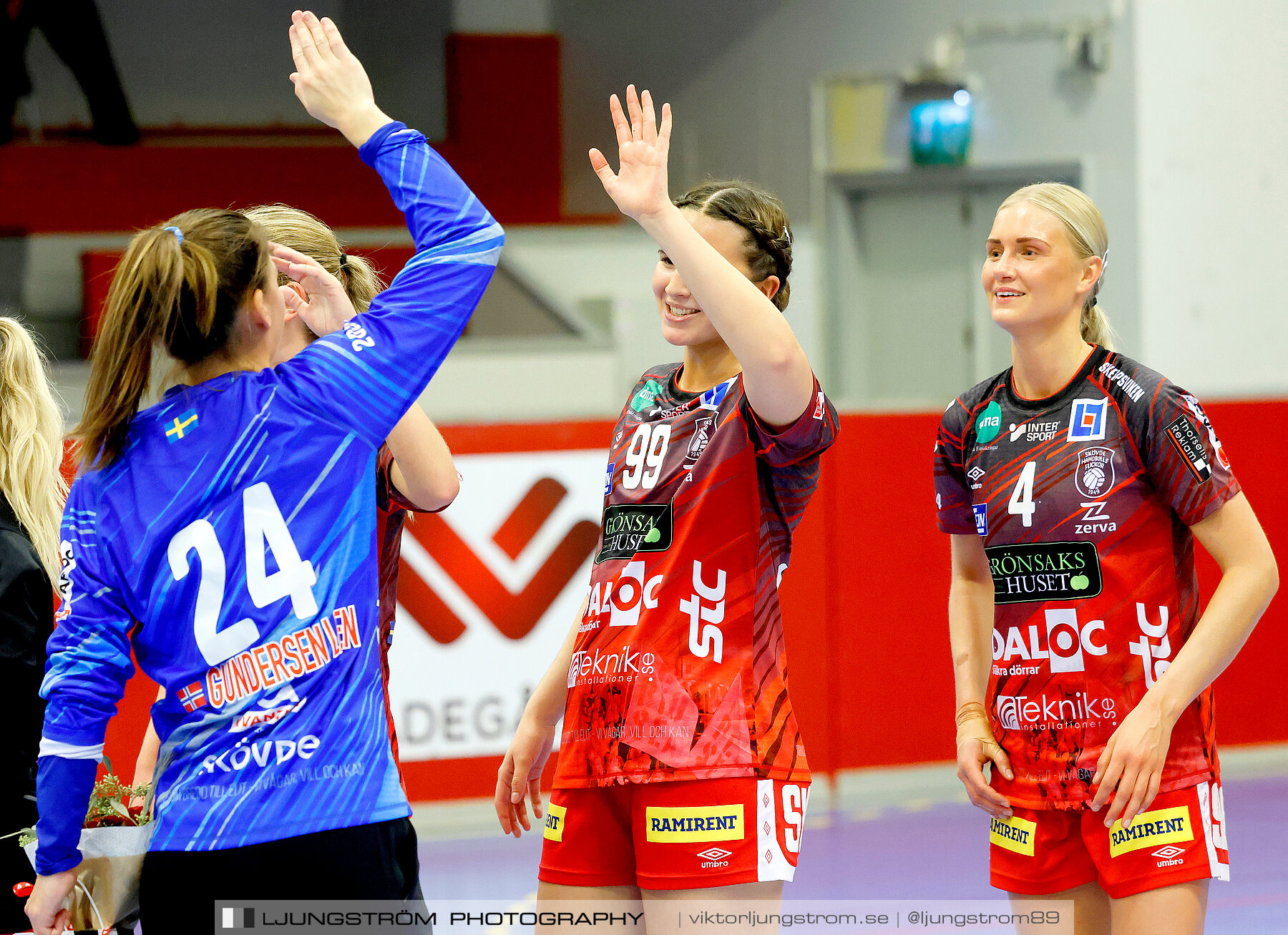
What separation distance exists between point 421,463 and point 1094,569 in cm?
103

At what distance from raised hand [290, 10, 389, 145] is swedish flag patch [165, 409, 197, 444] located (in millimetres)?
410

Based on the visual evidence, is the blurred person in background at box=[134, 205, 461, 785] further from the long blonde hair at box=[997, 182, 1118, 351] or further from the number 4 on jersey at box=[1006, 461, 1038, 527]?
the long blonde hair at box=[997, 182, 1118, 351]

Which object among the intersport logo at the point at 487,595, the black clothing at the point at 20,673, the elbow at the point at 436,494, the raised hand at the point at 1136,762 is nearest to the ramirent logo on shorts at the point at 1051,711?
the raised hand at the point at 1136,762

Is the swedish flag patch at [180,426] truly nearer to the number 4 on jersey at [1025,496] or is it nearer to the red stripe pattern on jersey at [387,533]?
the red stripe pattern on jersey at [387,533]

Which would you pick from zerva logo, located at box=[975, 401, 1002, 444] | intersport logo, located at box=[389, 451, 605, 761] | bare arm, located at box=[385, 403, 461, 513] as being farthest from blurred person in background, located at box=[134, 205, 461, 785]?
intersport logo, located at box=[389, 451, 605, 761]

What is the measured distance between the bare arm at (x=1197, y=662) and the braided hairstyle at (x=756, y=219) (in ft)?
2.46

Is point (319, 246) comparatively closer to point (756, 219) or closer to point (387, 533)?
point (387, 533)

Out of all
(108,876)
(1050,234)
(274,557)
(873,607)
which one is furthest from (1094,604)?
(873,607)

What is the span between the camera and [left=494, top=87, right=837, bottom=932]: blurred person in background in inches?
74.0

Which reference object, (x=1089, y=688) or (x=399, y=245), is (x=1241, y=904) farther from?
(x=399, y=245)

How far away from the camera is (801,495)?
2064 mm

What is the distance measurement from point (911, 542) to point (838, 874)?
161 cm

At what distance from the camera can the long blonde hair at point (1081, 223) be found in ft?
7.42

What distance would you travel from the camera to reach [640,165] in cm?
185
